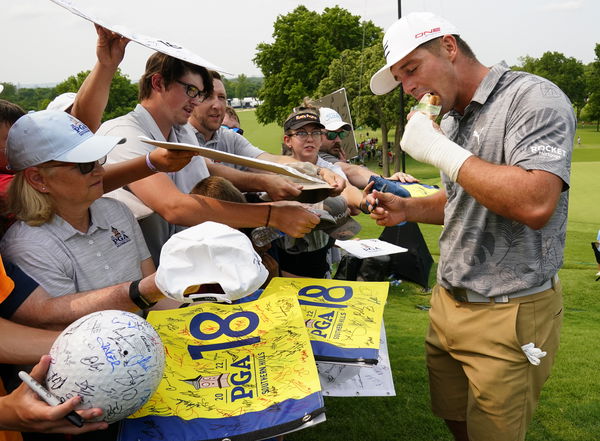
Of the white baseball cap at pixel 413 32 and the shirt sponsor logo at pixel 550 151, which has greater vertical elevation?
the white baseball cap at pixel 413 32

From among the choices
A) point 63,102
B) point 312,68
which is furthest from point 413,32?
point 312,68

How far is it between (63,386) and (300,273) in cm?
201

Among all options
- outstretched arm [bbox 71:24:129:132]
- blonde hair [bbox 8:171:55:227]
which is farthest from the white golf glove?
outstretched arm [bbox 71:24:129:132]

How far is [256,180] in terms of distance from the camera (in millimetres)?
3074

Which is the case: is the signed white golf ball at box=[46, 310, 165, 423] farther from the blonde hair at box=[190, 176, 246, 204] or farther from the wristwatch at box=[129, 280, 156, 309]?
the blonde hair at box=[190, 176, 246, 204]

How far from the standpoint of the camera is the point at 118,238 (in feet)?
7.56

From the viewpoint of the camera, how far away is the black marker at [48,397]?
1.49m

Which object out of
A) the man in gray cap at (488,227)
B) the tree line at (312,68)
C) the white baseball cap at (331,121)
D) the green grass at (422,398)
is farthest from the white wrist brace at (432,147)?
the tree line at (312,68)

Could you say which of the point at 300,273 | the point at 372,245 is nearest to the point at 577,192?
the point at 372,245

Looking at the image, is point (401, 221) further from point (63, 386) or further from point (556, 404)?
point (556, 404)

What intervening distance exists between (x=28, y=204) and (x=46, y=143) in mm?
244

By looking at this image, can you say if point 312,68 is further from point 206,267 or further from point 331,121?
point 206,267

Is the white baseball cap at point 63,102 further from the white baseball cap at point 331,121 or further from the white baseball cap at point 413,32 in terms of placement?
the white baseball cap at point 331,121

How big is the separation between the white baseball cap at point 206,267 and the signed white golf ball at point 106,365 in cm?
17
